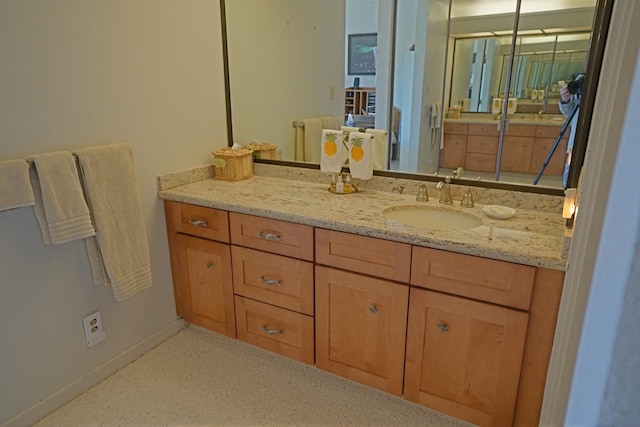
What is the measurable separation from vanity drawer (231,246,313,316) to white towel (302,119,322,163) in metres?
0.66

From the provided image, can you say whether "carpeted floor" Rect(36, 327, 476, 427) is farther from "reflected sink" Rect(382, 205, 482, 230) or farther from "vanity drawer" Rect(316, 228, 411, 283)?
"reflected sink" Rect(382, 205, 482, 230)

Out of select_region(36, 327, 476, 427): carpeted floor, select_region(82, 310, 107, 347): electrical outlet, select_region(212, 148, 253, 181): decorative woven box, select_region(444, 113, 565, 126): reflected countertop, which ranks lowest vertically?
select_region(36, 327, 476, 427): carpeted floor

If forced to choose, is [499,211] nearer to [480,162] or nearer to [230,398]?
[480,162]

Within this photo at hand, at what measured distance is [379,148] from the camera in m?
2.05

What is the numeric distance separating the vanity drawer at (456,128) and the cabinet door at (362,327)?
2.44ft

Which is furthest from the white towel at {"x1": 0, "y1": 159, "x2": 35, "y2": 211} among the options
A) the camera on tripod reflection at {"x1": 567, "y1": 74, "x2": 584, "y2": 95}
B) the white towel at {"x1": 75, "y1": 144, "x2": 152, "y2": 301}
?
the camera on tripod reflection at {"x1": 567, "y1": 74, "x2": 584, "y2": 95}

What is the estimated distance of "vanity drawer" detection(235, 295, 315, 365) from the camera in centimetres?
191

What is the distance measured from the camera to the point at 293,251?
1.82m

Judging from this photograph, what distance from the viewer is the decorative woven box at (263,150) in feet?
7.95

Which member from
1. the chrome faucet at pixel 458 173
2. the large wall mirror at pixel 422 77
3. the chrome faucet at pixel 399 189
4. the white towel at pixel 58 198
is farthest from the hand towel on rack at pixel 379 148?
the white towel at pixel 58 198

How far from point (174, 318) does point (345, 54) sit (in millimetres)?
1685

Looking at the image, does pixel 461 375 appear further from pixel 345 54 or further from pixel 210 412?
pixel 345 54

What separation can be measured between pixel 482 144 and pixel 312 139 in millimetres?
881

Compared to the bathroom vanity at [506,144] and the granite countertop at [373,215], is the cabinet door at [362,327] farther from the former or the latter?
the bathroom vanity at [506,144]
